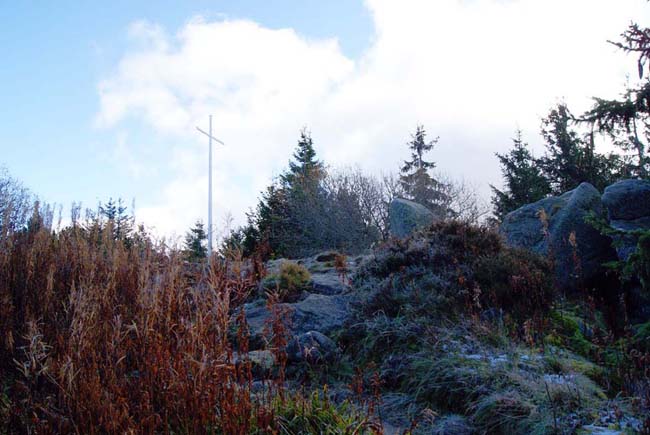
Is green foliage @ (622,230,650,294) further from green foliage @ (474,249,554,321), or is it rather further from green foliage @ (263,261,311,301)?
green foliage @ (263,261,311,301)

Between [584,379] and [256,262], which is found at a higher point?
[256,262]

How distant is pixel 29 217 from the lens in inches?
239

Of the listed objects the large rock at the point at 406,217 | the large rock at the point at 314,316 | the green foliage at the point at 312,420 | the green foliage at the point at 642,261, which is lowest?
the green foliage at the point at 312,420

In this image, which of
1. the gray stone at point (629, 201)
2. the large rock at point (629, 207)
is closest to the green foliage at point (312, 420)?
the large rock at point (629, 207)

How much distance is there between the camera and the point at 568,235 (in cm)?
809

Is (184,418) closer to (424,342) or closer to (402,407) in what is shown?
(402,407)

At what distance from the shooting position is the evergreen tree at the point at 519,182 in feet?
55.8

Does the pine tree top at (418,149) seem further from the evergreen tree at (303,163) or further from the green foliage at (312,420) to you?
the green foliage at (312,420)

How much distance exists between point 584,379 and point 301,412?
2375 millimetres

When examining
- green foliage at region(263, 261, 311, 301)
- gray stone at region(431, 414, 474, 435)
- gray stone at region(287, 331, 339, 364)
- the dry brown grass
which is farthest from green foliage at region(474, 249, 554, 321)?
the dry brown grass

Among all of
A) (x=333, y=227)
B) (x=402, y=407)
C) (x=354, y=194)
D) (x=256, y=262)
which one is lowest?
(x=402, y=407)

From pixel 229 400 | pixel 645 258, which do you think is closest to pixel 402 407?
pixel 229 400

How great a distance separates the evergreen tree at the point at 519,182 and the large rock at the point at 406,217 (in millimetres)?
6700

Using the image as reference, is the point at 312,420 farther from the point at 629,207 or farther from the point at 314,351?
the point at 629,207
